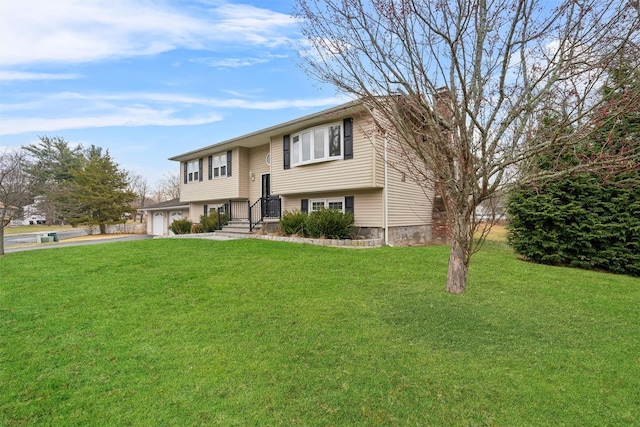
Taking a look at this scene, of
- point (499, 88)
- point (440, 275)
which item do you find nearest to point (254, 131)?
point (440, 275)

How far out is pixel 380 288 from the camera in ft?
17.0

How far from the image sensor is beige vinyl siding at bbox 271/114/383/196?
10211 millimetres

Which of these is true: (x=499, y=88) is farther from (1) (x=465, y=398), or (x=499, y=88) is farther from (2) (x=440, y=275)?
(2) (x=440, y=275)

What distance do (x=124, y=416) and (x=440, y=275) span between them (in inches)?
214

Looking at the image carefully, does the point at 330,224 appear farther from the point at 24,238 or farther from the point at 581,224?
the point at 24,238

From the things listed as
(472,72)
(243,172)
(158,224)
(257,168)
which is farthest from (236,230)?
(158,224)

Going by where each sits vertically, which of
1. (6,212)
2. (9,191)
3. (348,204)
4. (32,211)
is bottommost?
(6,212)

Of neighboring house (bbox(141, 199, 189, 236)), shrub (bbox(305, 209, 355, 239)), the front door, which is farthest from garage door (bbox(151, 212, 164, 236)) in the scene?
shrub (bbox(305, 209, 355, 239))

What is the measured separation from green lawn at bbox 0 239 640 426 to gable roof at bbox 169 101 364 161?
20.1ft

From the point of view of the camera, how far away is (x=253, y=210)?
14.7m

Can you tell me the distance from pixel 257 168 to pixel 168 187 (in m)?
36.5

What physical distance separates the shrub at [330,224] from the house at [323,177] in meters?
1.00

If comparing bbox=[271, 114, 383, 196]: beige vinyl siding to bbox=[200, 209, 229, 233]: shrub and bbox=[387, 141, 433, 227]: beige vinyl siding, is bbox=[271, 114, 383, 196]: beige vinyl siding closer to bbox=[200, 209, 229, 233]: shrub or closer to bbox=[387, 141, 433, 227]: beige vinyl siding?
bbox=[387, 141, 433, 227]: beige vinyl siding

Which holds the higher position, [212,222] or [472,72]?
[472,72]
